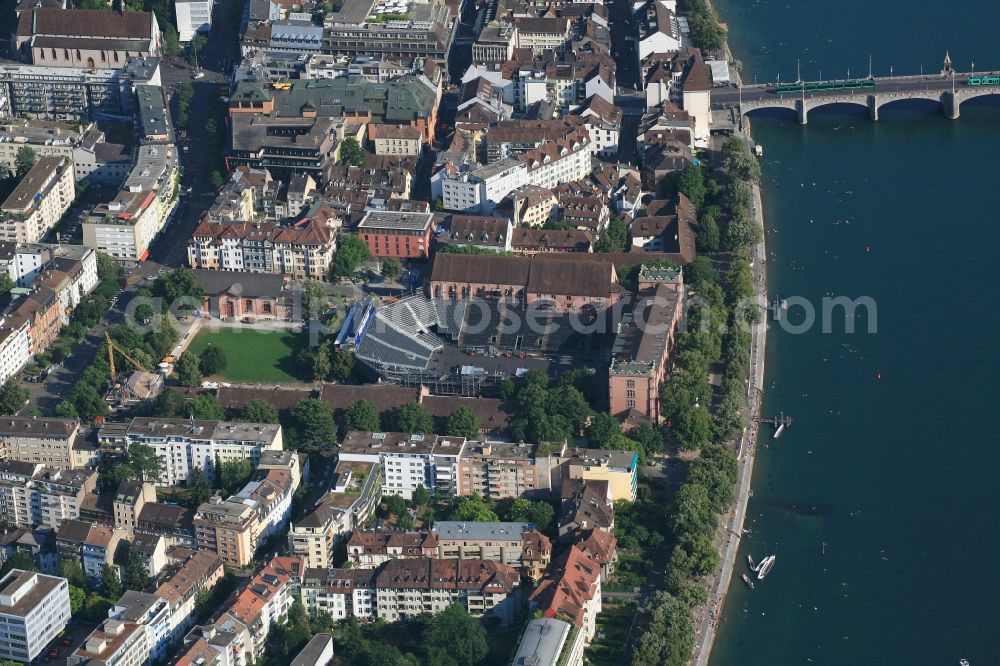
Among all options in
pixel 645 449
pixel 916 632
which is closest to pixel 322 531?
pixel 645 449

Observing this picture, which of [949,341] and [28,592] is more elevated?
[949,341]

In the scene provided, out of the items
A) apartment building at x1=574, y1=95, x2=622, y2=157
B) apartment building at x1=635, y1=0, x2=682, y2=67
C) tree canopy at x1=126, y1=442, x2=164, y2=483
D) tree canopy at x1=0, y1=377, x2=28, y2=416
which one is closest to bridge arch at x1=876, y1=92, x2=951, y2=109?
apartment building at x1=635, y1=0, x2=682, y2=67

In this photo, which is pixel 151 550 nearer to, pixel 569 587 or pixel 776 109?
pixel 569 587

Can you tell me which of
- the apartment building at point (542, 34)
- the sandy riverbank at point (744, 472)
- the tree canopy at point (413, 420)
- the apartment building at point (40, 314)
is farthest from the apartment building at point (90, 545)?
the apartment building at point (542, 34)

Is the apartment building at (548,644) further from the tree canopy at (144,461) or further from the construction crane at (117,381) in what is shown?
the construction crane at (117,381)

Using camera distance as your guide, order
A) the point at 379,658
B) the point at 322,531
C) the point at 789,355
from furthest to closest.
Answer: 1. the point at 789,355
2. the point at 322,531
3. the point at 379,658

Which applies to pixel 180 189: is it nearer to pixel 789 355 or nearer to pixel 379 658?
pixel 789 355

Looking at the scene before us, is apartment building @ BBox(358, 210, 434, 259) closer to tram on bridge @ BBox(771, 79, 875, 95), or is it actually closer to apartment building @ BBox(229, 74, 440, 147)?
apartment building @ BBox(229, 74, 440, 147)

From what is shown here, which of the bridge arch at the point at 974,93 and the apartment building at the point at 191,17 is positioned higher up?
the apartment building at the point at 191,17
